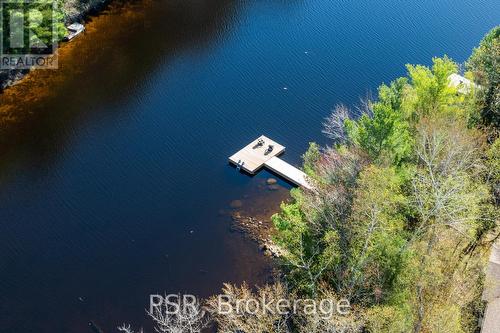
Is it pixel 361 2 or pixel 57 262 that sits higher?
pixel 361 2

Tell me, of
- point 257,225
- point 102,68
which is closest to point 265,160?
point 257,225

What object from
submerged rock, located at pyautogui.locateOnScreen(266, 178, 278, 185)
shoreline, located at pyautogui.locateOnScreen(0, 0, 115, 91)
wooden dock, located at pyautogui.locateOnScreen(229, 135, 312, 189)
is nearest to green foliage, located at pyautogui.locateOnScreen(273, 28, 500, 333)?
wooden dock, located at pyautogui.locateOnScreen(229, 135, 312, 189)

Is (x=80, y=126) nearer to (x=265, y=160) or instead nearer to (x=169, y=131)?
(x=169, y=131)

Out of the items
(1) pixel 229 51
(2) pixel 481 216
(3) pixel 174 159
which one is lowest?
(2) pixel 481 216

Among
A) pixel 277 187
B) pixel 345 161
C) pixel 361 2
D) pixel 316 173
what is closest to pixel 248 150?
pixel 277 187

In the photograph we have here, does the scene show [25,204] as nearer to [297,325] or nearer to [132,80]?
[132,80]

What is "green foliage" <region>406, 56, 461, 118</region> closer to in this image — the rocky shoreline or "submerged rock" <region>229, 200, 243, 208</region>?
the rocky shoreline
